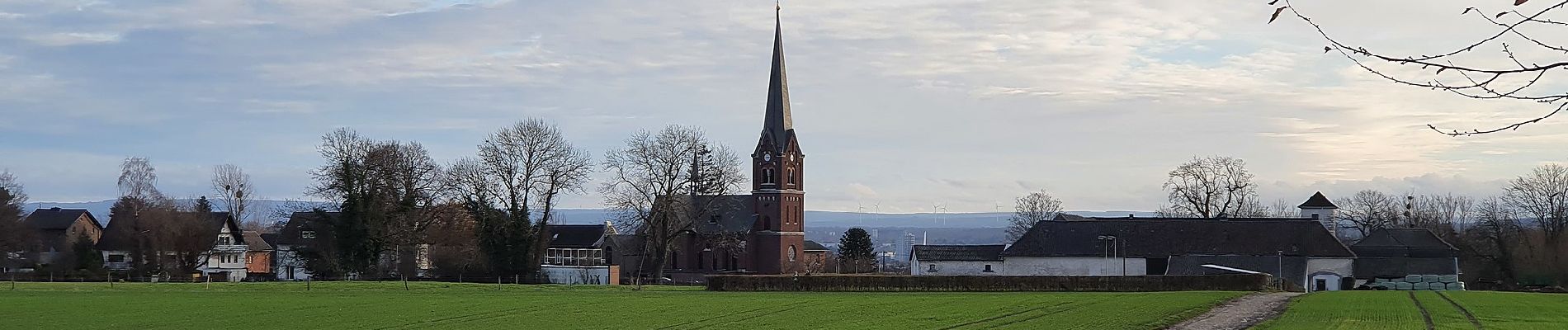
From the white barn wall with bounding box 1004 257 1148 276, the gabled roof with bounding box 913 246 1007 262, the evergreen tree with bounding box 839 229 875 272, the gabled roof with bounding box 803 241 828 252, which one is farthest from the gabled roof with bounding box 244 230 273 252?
the white barn wall with bounding box 1004 257 1148 276

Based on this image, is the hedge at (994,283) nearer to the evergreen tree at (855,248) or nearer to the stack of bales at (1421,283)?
the stack of bales at (1421,283)

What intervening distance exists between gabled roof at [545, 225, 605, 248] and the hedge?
45912 mm

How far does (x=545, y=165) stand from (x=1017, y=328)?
59.2 m

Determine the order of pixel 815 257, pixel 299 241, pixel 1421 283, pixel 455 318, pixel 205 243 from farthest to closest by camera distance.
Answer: pixel 815 257 < pixel 299 241 < pixel 205 243 < pixel 1421 283 < pixel 455 318

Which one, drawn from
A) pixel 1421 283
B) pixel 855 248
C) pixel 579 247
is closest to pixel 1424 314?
pixel 1421 283

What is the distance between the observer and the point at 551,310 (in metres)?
41.8

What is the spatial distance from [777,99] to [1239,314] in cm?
7294

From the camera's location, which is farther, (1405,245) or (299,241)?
(1405,245)

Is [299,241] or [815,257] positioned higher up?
[299,241]

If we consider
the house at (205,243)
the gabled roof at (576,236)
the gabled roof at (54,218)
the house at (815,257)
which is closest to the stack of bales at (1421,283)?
the house at (815,257)

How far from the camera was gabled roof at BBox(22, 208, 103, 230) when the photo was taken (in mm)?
100750

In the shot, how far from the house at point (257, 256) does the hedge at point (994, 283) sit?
4972cm

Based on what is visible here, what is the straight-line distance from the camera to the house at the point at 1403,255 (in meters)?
86.6

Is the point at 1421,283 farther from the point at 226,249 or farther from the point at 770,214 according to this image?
the point at 226,249
